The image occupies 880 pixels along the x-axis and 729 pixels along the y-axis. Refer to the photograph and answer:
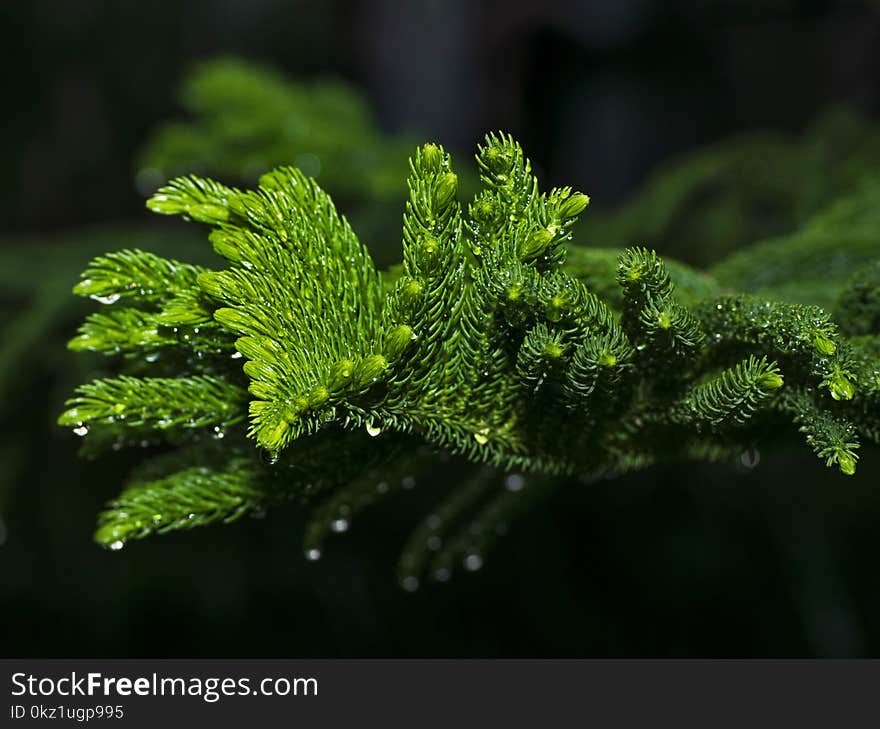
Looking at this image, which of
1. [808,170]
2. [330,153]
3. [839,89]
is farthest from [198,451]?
[839,89]

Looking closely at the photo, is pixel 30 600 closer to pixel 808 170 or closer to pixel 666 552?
pixel 666 552

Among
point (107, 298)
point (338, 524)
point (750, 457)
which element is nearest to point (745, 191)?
point (750, 457)

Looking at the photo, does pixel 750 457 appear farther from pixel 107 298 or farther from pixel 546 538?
pixel 546 538

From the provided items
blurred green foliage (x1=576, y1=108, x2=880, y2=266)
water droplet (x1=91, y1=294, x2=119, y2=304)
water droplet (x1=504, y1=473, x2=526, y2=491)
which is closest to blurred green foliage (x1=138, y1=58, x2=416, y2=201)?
blurred green foliage (x1=576, y1=108, x2=880, y2=266)

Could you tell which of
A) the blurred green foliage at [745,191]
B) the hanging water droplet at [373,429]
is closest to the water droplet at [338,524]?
the hanging water droplet at [373,429]

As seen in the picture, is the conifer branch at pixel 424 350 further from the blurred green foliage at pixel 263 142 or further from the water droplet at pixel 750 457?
the blurred green foliage at pixel 263 142

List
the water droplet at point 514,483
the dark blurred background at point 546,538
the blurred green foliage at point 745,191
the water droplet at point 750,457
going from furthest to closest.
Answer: the dark blurred background at point 546,538 → the blurred green foliage at point 745,191 → the water droplet at point 514,483 → the water droplet at point 750,457

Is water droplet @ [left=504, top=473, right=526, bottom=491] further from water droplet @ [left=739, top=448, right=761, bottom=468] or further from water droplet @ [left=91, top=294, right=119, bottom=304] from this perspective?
water droplet @ [left=91, top=294, right=119, bottom=304]
